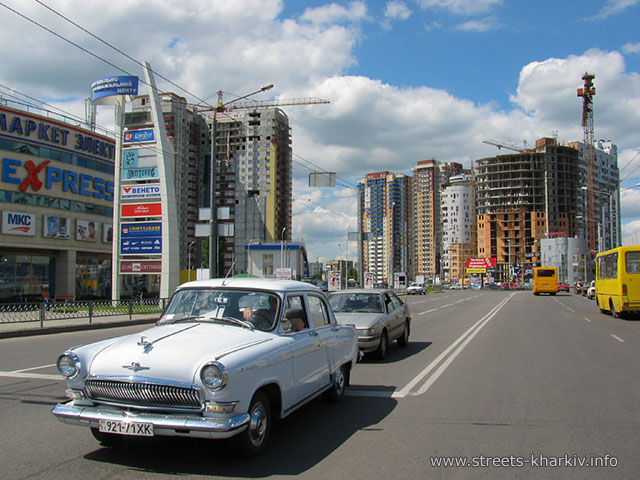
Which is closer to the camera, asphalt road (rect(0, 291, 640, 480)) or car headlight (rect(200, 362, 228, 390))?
car headlight (rect(200, 362, 228, 390))

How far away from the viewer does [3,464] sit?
15.2 ft

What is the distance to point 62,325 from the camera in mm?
19594

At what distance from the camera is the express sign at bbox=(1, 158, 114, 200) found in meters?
37.3

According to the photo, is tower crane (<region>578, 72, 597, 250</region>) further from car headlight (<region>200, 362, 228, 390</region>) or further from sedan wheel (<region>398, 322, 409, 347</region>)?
car headlight (<region>200, 362, 228, 390</region>)

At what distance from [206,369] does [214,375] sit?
0.30ft

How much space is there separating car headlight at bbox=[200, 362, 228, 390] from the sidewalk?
Result: 45.9 feet

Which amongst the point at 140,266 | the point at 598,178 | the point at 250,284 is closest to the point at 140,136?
the point at 140,266

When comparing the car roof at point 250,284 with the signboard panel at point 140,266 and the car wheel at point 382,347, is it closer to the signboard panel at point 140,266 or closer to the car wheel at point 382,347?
the car wheel at point 382,347

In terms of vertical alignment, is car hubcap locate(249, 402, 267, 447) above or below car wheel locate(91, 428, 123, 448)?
above

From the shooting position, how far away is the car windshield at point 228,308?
5605 mm

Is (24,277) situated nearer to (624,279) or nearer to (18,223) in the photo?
(18,223)

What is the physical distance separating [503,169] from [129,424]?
159 m

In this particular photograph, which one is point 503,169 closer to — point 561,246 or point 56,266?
point 561,246

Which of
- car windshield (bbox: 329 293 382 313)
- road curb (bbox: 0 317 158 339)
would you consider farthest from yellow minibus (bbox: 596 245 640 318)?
road curb (bbox: 0 317 158 339)
